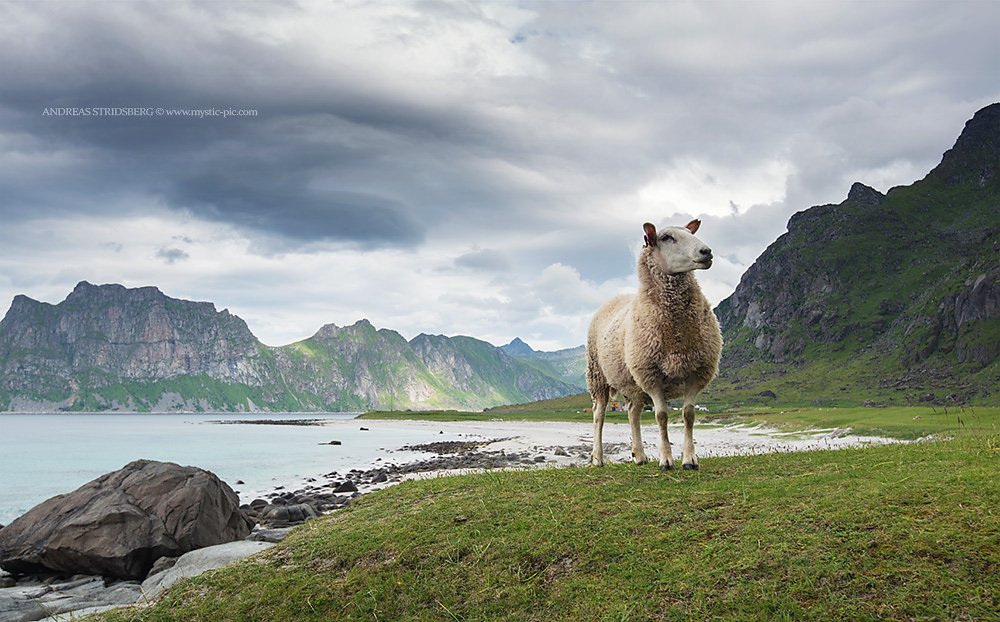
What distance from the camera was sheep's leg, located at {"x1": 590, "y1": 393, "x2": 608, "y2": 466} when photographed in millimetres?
15828

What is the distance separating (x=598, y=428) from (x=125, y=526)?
531 inches

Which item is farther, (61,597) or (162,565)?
(162,565)

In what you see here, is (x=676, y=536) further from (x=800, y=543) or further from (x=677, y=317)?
(x=677, y=317)

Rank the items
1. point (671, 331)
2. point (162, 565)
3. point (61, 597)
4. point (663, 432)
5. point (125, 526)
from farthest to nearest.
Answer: point (125, 526), point (162, 565), point (61, 597), point (671, 331), point (663, 432)

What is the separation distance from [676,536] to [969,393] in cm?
15358

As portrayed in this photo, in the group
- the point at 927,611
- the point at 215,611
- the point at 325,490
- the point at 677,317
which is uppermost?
the point at 677,317

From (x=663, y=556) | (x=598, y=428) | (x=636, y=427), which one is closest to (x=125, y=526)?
(x=598, y=428)

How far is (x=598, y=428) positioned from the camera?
15914 mm

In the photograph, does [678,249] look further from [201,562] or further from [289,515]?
[289,515]

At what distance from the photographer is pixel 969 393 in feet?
415

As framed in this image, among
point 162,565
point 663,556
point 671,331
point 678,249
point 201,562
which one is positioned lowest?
point 162,565

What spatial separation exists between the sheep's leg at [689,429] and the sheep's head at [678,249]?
2.69 metres

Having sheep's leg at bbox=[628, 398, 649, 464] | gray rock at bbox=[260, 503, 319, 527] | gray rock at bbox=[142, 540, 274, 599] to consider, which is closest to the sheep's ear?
sheep's leg at bbox=[628, 398, 649, 464]

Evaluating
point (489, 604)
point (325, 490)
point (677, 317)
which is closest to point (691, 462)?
point (677, 317)
